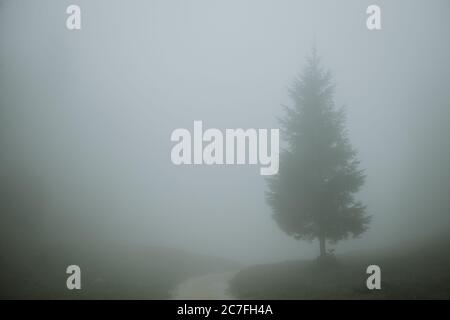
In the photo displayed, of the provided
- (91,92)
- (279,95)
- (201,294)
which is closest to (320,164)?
(279,95)

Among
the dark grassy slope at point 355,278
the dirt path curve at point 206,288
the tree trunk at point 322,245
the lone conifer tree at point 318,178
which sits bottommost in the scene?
the dirt path curve at point 206,288

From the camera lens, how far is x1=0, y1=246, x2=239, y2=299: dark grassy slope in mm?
8477

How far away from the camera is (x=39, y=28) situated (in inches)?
411

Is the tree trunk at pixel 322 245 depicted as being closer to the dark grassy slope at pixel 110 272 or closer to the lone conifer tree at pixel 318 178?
the lone conifer tree at pixel 318 178

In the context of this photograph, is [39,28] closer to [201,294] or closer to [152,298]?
[152,298]

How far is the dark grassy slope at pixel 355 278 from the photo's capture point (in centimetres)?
787

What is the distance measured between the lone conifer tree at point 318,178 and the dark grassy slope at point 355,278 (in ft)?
2.75

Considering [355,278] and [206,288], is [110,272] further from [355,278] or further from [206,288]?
[355,278]

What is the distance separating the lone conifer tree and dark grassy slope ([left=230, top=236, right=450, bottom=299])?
0.84 meters

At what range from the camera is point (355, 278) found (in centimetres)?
830

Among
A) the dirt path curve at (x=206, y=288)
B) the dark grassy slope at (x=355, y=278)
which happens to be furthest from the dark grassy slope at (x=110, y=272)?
the dark grassy slope at (x=355, y=278)

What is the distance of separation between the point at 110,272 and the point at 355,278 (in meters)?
7.71

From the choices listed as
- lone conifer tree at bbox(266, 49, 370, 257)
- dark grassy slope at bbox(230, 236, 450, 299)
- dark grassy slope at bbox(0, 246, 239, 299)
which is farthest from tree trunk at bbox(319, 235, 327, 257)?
dark grassy slope at bbox(0, 246, 239, 299)
